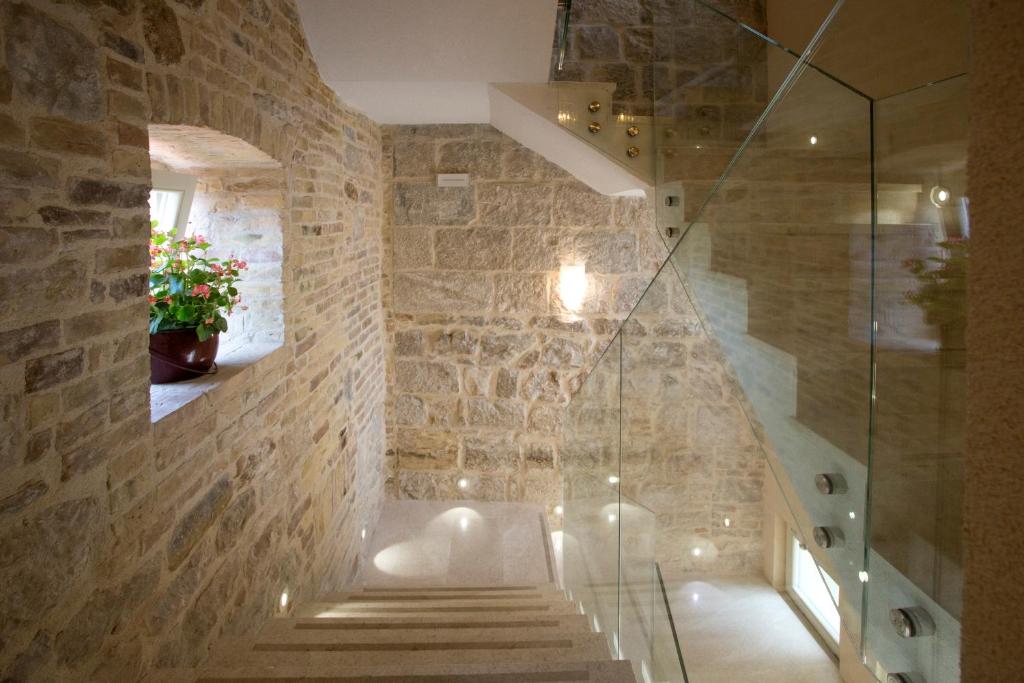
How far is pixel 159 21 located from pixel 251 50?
0.74 metres

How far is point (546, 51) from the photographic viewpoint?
3.47m

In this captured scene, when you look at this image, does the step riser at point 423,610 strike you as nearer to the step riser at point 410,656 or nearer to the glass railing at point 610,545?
the glass railing at point 610,545

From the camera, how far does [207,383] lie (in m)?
2.46

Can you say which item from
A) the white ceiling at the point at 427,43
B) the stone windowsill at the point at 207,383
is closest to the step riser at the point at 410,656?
the stone windowsill at the point at 207,383

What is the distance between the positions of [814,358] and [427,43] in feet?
8.56

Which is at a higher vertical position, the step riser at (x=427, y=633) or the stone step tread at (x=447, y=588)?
the step riser at (x=427, y=633)

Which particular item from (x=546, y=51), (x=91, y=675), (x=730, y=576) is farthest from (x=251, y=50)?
(x=730, y=576)

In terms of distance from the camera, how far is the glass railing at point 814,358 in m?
1.10

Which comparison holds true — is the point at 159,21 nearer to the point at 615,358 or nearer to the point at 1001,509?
the point at 615,358

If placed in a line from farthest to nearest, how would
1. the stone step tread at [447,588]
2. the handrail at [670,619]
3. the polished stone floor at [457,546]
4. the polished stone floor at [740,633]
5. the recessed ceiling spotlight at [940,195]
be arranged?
1. the polished stone floor at [457,546]
2. the stone step tread at [447,588]
3. the polished stone floor at [740,633]
4. the handrail at [670,619]
5. the recessed ceiling spotlight at [940,195]

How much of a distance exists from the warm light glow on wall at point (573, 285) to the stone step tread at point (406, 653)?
315 cm

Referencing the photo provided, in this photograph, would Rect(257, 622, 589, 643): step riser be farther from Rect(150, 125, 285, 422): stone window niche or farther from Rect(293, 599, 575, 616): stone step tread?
Rect(150, 125, 285, 422): stone window niche

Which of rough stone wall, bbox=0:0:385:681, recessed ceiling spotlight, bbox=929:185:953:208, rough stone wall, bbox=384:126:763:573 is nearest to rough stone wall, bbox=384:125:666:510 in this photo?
rough stone wall, bbox=384:126:763:573

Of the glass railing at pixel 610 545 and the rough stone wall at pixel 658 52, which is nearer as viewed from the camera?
the glass railing at pixel 610 545
